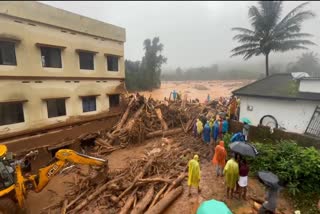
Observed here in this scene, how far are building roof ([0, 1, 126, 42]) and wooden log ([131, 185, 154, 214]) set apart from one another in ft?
39.5

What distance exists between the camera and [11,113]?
12.2 m

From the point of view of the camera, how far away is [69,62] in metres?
14.9

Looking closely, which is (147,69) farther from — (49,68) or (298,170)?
(298,170)

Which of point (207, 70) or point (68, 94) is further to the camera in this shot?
point (207, 70)

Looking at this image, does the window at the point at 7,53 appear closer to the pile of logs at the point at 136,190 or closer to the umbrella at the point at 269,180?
the pile of logs at the point at 136,190

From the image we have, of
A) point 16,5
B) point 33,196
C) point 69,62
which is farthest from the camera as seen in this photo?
point 69,62

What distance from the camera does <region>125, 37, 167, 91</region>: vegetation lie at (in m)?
47.4

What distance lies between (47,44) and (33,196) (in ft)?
29.6

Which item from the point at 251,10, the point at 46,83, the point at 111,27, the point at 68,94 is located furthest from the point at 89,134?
the point at 251,10

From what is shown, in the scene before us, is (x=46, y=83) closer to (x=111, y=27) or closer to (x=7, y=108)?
(x=7, y=108)

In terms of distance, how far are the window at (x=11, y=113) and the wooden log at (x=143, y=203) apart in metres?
9.34

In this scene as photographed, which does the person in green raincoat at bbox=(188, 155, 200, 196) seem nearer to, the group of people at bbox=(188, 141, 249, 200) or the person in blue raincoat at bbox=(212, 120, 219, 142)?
the group of people at bbox=(188, 141, 249, 200)

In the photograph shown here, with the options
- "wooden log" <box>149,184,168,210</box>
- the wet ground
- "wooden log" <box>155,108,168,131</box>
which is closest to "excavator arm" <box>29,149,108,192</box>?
the wet ground

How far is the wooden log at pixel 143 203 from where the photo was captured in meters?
7.38
